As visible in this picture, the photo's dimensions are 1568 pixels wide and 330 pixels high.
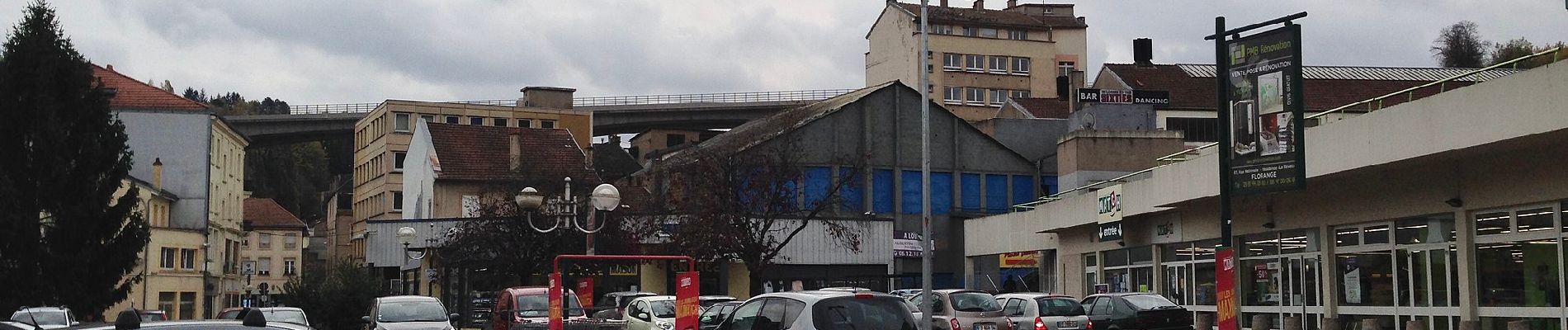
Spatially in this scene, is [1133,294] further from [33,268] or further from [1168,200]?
[33,268]

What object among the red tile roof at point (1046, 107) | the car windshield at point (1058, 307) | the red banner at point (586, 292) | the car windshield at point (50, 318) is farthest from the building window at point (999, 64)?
the car windshield at point (50, 318)

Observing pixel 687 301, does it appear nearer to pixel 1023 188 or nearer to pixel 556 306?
pixel 556 306

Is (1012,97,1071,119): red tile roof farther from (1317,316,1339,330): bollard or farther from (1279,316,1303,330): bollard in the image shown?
(1317,316,1339,330): bollard

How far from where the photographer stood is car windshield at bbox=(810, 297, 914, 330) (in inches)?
770

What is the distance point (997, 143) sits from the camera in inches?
2576

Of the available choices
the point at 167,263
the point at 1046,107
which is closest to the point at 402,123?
the point at 167,263

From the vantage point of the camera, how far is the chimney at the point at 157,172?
72250 millimetres

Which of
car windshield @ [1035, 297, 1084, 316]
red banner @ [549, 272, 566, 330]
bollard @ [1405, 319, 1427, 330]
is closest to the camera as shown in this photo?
red banner @ [549, 272, 566, 330]

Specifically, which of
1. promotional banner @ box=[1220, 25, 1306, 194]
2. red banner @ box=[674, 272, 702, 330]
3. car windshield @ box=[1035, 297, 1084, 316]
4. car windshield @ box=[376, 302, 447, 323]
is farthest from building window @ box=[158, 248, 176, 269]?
promotional banner @ box=[1220, 25, 1306, 194]

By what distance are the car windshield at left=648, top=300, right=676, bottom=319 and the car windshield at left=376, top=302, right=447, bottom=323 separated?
13.1ft

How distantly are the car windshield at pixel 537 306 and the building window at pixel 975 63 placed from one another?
3133 inches

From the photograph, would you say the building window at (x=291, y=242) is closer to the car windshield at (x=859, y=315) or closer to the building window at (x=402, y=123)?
the building window at (x=402, y=123)

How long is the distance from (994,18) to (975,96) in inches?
229

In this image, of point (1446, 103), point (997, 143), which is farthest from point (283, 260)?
point (1446, 103)
